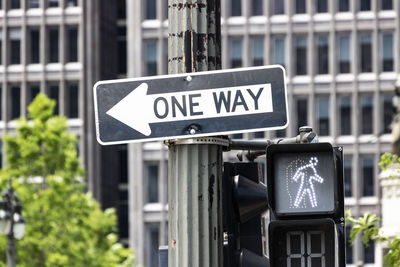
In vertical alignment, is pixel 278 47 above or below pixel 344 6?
below

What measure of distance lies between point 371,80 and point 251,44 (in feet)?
26.0

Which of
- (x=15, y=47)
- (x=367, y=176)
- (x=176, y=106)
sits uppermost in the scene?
(x=15, y=47)

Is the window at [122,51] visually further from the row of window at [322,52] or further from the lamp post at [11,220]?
the lamp post at [11,220]

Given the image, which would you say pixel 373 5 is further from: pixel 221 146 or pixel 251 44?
pixel 221 146

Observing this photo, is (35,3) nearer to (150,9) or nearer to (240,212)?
(150,9)

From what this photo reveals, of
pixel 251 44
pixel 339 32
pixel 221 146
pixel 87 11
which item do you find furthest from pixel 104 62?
pixel 221 146

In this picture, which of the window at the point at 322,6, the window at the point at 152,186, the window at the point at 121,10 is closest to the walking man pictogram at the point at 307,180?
the window at the point at 152,186

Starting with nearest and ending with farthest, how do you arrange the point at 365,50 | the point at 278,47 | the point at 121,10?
the point at 365,50 < the point at 278,47 < the point at 121,10

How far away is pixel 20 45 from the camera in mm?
84000

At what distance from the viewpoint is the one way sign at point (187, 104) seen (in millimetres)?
6832

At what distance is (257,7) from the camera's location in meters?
82.6

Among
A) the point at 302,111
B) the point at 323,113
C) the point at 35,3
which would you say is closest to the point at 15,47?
the point at 35,3

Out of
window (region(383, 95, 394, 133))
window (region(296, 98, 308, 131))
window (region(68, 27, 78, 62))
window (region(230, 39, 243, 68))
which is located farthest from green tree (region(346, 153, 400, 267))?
window (region(68, 27, 78, 62))

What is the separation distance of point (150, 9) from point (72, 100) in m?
7.94
